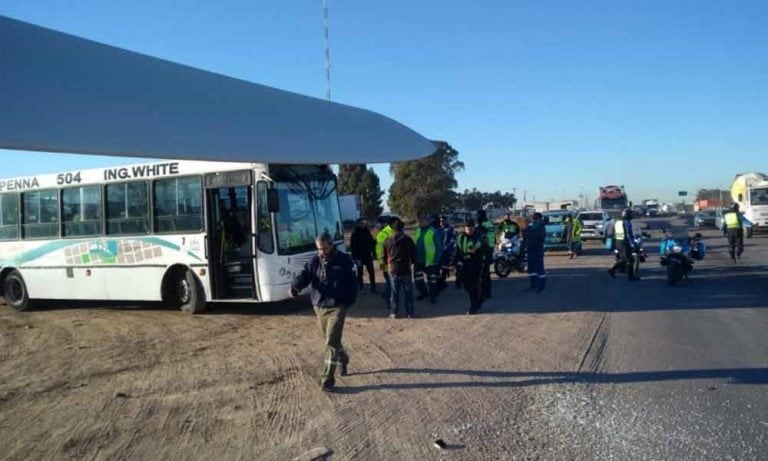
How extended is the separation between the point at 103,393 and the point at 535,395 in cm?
495

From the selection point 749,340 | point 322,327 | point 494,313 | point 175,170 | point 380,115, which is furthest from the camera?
point 380,115

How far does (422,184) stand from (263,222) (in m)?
54.4

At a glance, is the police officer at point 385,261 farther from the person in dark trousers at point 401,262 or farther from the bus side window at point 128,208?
the bus side window at point 128,208

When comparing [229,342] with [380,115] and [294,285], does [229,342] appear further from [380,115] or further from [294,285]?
[380,115]

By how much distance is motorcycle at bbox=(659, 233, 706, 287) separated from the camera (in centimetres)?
1483

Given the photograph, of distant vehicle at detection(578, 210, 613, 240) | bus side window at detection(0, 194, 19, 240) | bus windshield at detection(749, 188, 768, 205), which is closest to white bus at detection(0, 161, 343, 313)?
bus side window at detection(0, 194, 19, 240)

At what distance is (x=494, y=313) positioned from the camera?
1162cm

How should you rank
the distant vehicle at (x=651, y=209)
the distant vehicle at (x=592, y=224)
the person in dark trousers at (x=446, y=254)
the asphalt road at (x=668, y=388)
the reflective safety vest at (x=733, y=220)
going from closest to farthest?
1. the asphalt road at (x=668, y=388)
2. the person in dark trousers at (x=446, y=254)
3. the reflective safety vest at (x=733, y=220)
4. the distant vehicle at (x=592, y=224)
5. the distant vehicle at (x=651, y=209)

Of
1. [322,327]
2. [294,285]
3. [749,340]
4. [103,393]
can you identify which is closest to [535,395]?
[322,327]

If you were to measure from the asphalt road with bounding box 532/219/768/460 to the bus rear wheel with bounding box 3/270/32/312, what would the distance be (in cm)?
1351

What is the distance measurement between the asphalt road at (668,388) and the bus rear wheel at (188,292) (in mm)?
7776

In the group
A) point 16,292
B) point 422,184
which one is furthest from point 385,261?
point 422,184

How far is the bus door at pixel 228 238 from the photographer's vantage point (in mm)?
12453

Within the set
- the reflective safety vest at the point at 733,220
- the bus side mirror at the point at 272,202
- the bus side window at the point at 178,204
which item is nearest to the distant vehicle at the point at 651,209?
the reflective safety vest at the point at 733,220
